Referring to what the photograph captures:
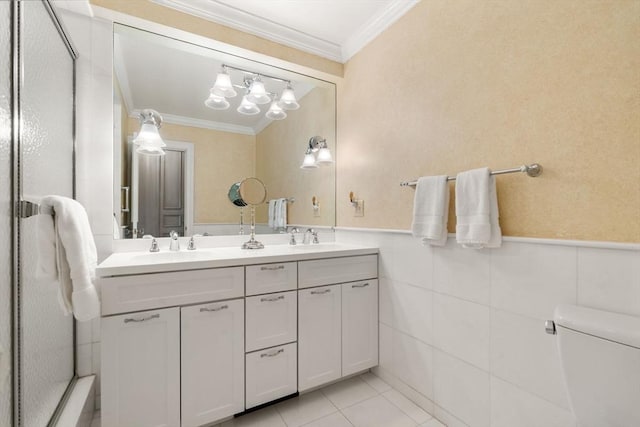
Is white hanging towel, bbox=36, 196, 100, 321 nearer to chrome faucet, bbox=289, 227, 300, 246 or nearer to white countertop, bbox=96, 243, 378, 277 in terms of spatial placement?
white countertop, bbox=96, 243, 378, 277

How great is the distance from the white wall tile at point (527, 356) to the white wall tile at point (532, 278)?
0.19ft

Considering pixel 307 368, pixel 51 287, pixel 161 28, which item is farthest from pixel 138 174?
pixel 307 368

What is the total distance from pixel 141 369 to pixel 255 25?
2.02m

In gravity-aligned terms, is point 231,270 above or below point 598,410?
above

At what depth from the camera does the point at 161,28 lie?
162 centimetres

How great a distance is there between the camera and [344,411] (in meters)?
1.52

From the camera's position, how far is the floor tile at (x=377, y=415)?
1.43m

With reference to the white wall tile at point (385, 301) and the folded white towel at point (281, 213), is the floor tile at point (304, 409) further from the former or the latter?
the folded white towel at point (281, 213)

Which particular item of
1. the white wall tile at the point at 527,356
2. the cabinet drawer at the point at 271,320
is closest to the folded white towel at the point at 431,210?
the white wall tile at the point at 527,356

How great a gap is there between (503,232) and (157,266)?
4.95 ft

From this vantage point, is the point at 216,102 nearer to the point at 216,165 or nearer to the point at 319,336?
the point at 216,165

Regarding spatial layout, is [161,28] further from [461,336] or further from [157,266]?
[461,336]

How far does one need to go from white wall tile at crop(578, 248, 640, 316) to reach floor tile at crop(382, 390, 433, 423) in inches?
39.1

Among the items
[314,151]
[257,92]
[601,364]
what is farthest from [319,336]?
[257,92]
